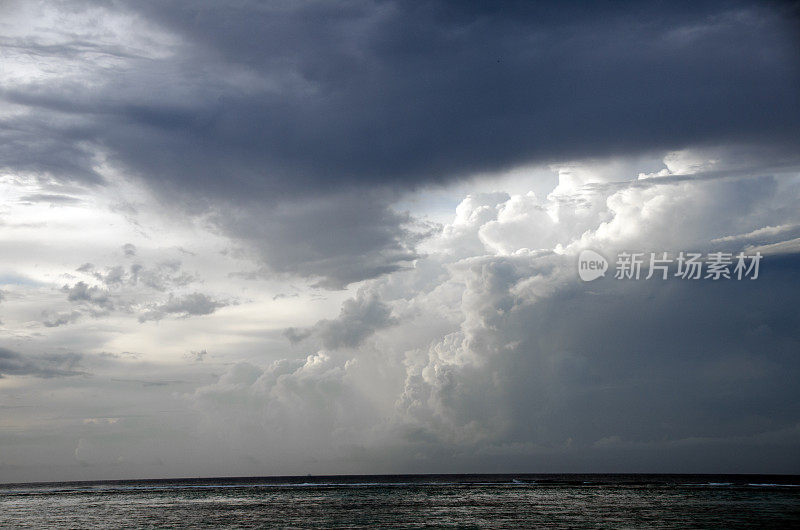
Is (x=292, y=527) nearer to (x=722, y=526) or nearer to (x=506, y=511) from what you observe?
(x=506, y=511)

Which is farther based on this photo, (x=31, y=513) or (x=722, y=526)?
(x=31, y=513)

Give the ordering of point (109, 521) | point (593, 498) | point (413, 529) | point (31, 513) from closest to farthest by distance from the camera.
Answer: point (413, 529)
point (109, 521)
point (31, 513)
point (593, 498)

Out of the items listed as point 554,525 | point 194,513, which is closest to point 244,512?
point 194,513

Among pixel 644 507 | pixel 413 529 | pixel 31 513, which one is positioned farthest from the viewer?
pixel 31 513

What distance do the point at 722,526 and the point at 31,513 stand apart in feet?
342

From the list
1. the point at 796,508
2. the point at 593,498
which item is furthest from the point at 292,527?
the point at 796,508

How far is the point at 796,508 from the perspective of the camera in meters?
88.4

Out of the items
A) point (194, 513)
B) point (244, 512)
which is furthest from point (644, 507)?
point (194, 513)

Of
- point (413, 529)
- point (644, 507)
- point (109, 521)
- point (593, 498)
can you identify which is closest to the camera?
point (413, 529)

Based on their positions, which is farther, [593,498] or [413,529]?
[593,498]

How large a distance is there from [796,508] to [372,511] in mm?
62403

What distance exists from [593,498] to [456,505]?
98.5ft

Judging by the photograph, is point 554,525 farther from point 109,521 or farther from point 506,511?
point 109,521

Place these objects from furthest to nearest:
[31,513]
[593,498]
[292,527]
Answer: [593,498] → [31,513] → [292,527]
